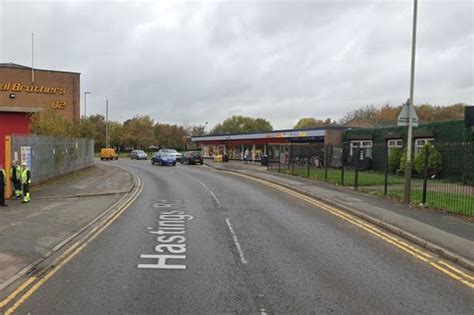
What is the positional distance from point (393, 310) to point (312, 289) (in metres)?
1.17

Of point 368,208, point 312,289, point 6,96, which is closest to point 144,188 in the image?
point 368,208

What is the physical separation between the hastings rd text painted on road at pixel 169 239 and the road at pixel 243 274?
0.02 meters

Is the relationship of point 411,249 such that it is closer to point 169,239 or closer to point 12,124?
point 169,239

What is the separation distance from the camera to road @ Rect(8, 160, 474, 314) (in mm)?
5879

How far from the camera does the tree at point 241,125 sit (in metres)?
122

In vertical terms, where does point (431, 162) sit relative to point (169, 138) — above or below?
below

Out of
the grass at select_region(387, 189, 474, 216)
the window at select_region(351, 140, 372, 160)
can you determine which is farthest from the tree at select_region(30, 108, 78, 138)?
the window at select_region(351, 140, 372, 160)

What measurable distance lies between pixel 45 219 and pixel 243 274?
7.43 meters

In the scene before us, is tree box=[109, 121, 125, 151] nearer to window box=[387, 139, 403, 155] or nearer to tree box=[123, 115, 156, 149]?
tree box=[123, 115, 156, 149]

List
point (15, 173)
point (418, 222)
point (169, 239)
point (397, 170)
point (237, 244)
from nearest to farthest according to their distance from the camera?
1. point (237, 244)
2. point (169, 239)
3. point (418, 222)
4. point (15, 173)
5. point (397, 170)

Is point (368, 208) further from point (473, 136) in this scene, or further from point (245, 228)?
point (473, 136)

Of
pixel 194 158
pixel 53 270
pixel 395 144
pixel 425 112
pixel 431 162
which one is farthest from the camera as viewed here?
pixel 425 112

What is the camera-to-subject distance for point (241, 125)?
123 meters

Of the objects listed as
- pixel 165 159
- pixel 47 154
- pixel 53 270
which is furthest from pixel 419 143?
pixel 53 270
